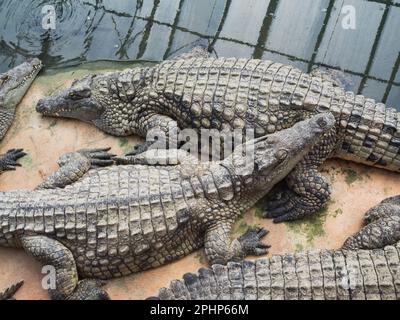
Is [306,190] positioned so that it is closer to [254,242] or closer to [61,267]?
[254,242]

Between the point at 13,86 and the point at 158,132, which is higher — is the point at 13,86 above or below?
below

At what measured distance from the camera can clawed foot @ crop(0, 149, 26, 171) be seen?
5.46 meters

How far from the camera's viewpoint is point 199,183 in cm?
473

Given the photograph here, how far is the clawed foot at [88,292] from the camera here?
15.0ft

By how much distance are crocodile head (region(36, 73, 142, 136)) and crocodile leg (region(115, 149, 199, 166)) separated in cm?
54

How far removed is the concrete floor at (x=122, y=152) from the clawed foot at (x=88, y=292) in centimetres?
14

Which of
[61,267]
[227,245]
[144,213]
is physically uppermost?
[144,213]

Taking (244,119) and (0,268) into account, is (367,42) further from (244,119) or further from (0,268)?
(0,268)

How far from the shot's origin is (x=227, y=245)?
4711mm

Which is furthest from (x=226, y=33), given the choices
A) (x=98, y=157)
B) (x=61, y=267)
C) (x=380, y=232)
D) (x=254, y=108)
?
(x=61, y=267)

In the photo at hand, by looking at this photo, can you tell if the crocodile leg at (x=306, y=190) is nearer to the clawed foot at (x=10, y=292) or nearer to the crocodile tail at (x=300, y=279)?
the crocodile tail at (x=300, y=279)

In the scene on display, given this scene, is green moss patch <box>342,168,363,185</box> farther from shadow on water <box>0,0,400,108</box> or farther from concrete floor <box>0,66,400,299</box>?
shadow on water <box>0,0,400,108</box>

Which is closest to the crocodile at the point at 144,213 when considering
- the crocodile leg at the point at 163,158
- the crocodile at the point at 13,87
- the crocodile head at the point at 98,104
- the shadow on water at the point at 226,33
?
the crocodile leg at the point at 163,158
